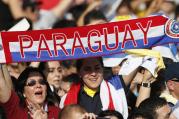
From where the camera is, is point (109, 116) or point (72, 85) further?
point (72, 85)

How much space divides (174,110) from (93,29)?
1.11 metres

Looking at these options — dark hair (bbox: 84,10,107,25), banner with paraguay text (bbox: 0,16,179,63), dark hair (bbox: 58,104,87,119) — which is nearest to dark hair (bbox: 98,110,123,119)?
dark hair (bbox: 58,104,87,119)

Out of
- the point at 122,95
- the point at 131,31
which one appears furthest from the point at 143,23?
the point at 122,95

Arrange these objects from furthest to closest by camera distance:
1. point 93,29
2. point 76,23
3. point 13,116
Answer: point 76,23 → point 93,29 → point 13,116

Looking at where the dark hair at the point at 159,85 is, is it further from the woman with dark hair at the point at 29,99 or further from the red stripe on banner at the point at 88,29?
the woman with dark hair at the point at 29,99

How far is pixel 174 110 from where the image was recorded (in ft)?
28.3

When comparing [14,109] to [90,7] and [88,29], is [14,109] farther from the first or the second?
[90,7]

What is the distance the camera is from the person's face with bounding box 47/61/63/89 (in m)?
10.1

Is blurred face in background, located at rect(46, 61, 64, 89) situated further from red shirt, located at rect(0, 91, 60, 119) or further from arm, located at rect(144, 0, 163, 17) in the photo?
arm, located at rect(144, 0, 163, 17)

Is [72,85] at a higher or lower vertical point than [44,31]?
lower

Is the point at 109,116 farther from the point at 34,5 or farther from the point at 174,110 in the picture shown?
the point at 34,5

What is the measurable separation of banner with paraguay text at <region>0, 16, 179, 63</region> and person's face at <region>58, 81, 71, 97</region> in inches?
37.6

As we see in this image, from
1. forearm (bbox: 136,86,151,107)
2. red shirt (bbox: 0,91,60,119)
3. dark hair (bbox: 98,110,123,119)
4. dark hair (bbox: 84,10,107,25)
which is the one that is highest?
dark hair (bbox: 84,10,107,25)

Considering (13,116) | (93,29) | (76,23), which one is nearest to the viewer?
(13,116)
